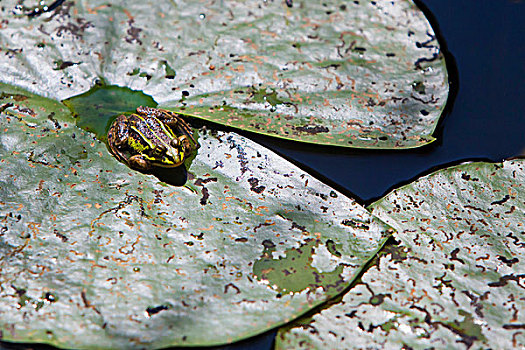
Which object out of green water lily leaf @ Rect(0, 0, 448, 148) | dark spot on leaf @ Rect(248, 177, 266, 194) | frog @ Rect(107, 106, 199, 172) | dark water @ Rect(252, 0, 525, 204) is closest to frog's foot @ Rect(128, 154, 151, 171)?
frog @ Rect(107, 106, 199, 172)

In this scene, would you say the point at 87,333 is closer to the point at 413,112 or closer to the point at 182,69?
the point at 182,69

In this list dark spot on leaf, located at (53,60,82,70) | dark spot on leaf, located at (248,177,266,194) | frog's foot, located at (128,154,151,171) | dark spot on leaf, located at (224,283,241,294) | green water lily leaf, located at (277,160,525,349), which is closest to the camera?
green water lily leaf, located at (277,160,525,349)

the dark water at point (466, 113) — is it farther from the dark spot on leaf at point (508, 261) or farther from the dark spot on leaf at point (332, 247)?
the dark spot on leaf at point (508, 261)

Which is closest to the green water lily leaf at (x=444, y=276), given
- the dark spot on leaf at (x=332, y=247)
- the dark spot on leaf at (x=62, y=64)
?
the dark spot on leaf at (x=332, y=247)

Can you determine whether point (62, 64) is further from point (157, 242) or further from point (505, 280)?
point (505, 280)

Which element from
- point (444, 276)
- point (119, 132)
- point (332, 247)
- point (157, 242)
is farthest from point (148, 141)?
point (444, 276)

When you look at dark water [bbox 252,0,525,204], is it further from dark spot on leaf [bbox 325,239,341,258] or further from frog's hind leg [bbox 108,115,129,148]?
frog's hind leg [bbox 108,115,129,148]
